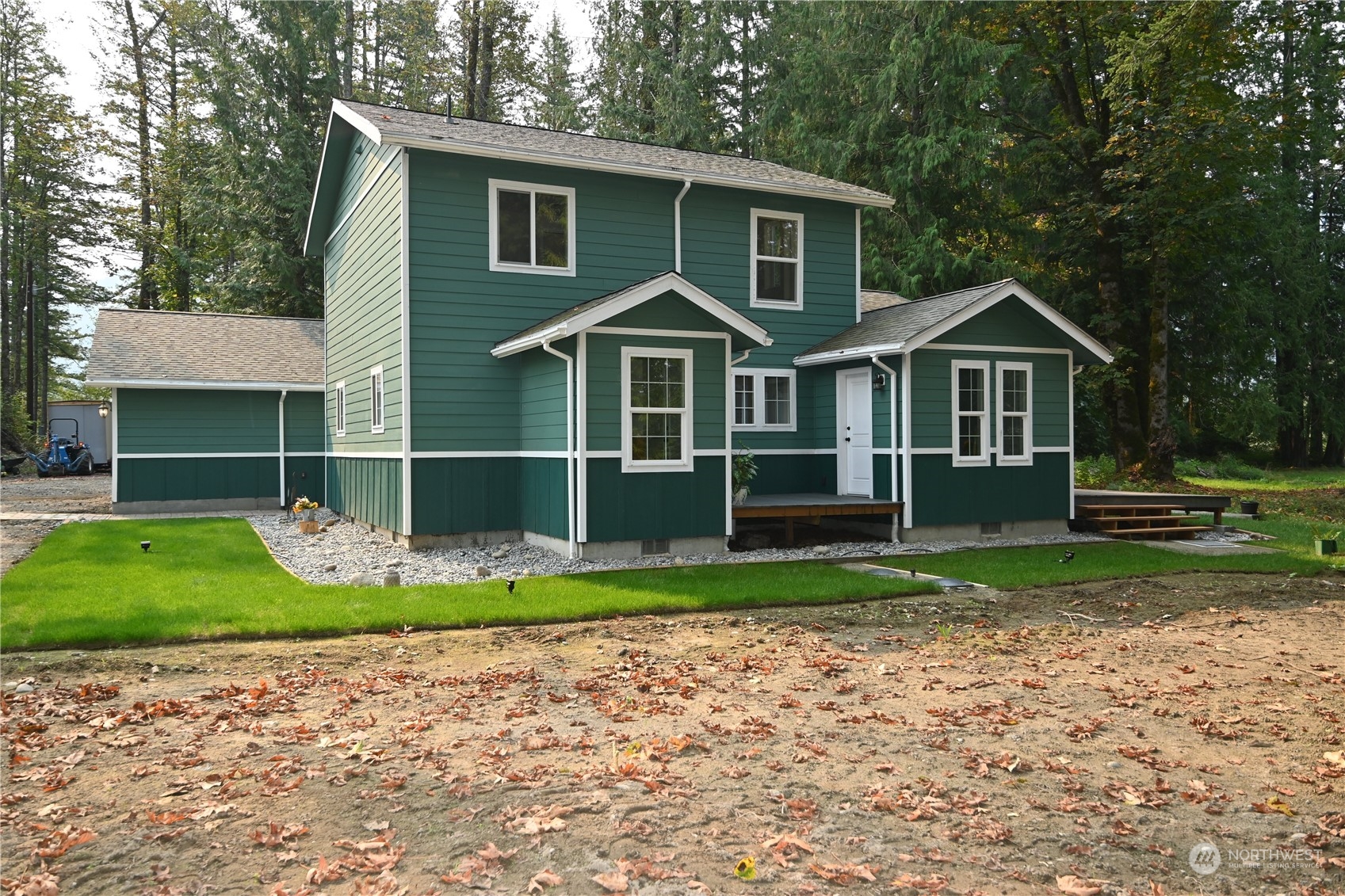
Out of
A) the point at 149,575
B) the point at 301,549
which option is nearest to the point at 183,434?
the point at 301,549

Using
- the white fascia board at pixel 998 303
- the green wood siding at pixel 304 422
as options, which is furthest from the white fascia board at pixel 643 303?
the green wood siding at pixel 304 422

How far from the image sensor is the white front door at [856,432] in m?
14.1

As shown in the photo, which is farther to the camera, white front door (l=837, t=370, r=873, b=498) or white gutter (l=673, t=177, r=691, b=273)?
white gutter (l=673, t=177, r=691, b=273)

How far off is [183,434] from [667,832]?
17.8 metres

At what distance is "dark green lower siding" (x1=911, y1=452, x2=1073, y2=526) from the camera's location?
13531mm

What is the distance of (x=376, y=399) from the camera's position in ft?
47.6

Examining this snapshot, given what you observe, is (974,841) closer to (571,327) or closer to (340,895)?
(340,895)

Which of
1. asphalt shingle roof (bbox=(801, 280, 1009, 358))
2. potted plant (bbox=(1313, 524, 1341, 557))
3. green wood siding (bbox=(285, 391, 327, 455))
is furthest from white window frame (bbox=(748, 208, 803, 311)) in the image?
green wood siding (bbox=(285, 391, 327, 455))

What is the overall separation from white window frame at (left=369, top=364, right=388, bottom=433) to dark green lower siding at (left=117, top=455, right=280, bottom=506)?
569 cm

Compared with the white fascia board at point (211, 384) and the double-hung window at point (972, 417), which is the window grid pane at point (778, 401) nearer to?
the double-hung window at point (972, 417)

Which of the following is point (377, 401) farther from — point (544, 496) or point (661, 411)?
point (661, 411)

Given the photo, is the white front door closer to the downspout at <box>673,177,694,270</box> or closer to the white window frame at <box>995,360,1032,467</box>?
the white window frame at <box>995,360,1032,467</box>

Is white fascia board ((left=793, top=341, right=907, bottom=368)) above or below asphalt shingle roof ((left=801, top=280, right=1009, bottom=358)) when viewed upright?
below

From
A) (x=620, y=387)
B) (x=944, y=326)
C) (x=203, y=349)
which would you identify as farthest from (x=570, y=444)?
(x=203, y=349)
